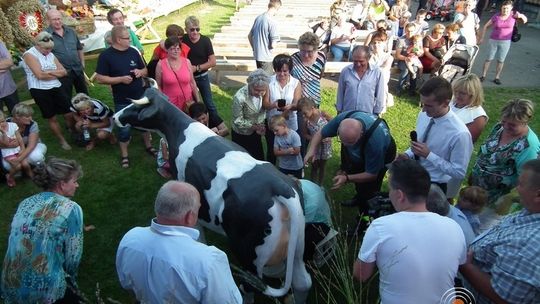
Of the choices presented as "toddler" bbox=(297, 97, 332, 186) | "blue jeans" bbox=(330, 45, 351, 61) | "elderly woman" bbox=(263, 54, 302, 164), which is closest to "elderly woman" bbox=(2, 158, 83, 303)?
"elderly woman" bbox=(263, 54, 302, 164)

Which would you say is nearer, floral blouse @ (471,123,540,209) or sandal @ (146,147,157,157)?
floral blouse @ (471,123,540,209)

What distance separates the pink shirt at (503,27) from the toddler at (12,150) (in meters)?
8.36

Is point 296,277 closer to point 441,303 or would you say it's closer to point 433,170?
point 441,303

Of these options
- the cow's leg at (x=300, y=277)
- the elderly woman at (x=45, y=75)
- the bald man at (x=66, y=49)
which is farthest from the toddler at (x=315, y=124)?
the bald man at (x=66, y=49)

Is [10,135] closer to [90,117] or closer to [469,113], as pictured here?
[90,117]

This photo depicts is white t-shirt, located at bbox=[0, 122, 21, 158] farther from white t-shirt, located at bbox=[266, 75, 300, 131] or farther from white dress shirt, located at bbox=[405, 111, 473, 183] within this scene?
white dress shirt, located at bbox=[405, 111, 473, 183]

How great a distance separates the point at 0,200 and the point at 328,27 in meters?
6.89

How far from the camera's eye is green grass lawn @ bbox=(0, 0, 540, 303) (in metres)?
3.63

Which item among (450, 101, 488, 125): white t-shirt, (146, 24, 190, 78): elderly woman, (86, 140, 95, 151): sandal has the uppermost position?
(146, 24, 190, 78): elderly woman

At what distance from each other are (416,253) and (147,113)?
2855 millimetres

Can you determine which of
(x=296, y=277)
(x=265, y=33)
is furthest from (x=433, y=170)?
(x=265, y=33)

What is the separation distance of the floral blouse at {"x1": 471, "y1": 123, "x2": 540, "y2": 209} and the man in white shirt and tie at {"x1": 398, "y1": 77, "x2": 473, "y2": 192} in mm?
370

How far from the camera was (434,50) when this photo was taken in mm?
7621

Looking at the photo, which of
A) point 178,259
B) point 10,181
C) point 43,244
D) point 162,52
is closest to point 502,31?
point 162,52
